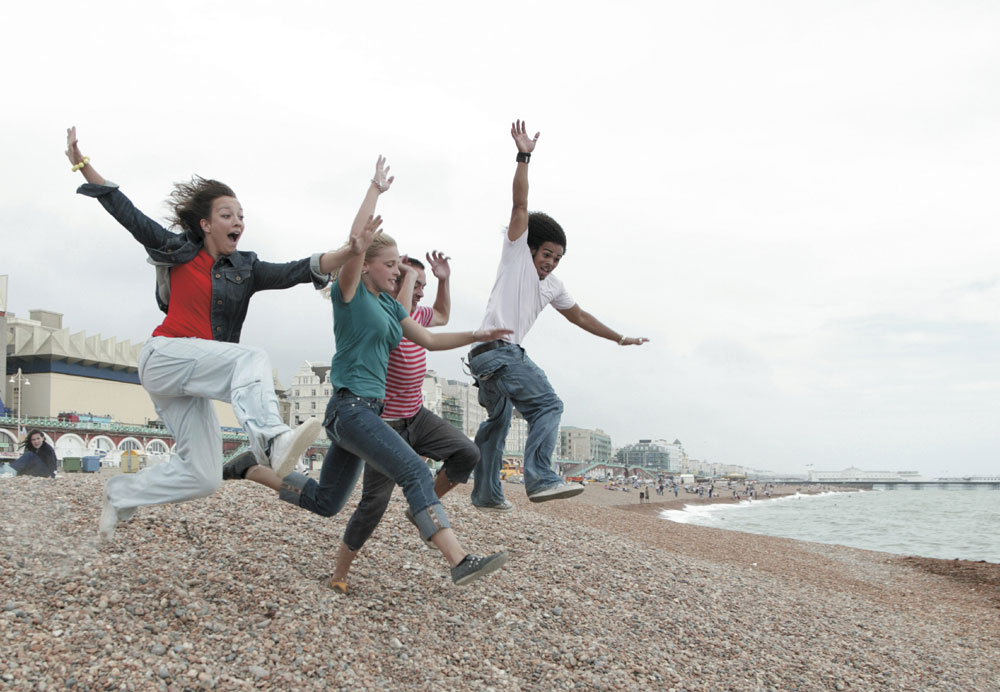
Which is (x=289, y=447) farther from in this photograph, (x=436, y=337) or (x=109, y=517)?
(x=109, y=517)

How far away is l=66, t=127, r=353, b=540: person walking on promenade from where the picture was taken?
166 inches

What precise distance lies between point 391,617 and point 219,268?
2.80 meters

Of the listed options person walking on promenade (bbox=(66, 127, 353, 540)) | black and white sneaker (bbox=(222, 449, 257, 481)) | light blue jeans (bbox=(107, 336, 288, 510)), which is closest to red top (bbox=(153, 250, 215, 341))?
person walking on promenade (bbox=(66, 127, 353, 540))

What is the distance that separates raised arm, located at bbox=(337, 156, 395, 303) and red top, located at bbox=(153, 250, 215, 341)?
0.78 metres

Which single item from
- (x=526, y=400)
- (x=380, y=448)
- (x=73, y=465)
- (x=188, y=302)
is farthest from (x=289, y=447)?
(x=73, y=465)

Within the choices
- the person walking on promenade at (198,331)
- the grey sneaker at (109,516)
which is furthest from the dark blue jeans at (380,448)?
the grey sneaker at (109,516)

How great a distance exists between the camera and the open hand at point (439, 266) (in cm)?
599

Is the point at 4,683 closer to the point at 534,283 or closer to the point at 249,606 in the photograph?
the point at 249,606

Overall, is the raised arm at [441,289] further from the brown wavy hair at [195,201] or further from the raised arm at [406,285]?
the brown wavy hair at [195,201]

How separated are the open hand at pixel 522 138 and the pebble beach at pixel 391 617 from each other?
3.45 metres

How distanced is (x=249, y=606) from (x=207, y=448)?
4.06ft

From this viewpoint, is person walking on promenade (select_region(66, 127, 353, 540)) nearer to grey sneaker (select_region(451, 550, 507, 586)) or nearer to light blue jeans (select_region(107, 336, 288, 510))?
light blue jeans (select_region(107, 336, 288, 510))

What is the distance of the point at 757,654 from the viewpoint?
6.59 m

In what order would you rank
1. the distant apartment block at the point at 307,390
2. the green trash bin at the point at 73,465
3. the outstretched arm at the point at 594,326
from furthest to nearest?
the distant apartment block at the point at 307,390, the green trash bin at the point at 73,465, the outstretched arm at the point at 594,326
